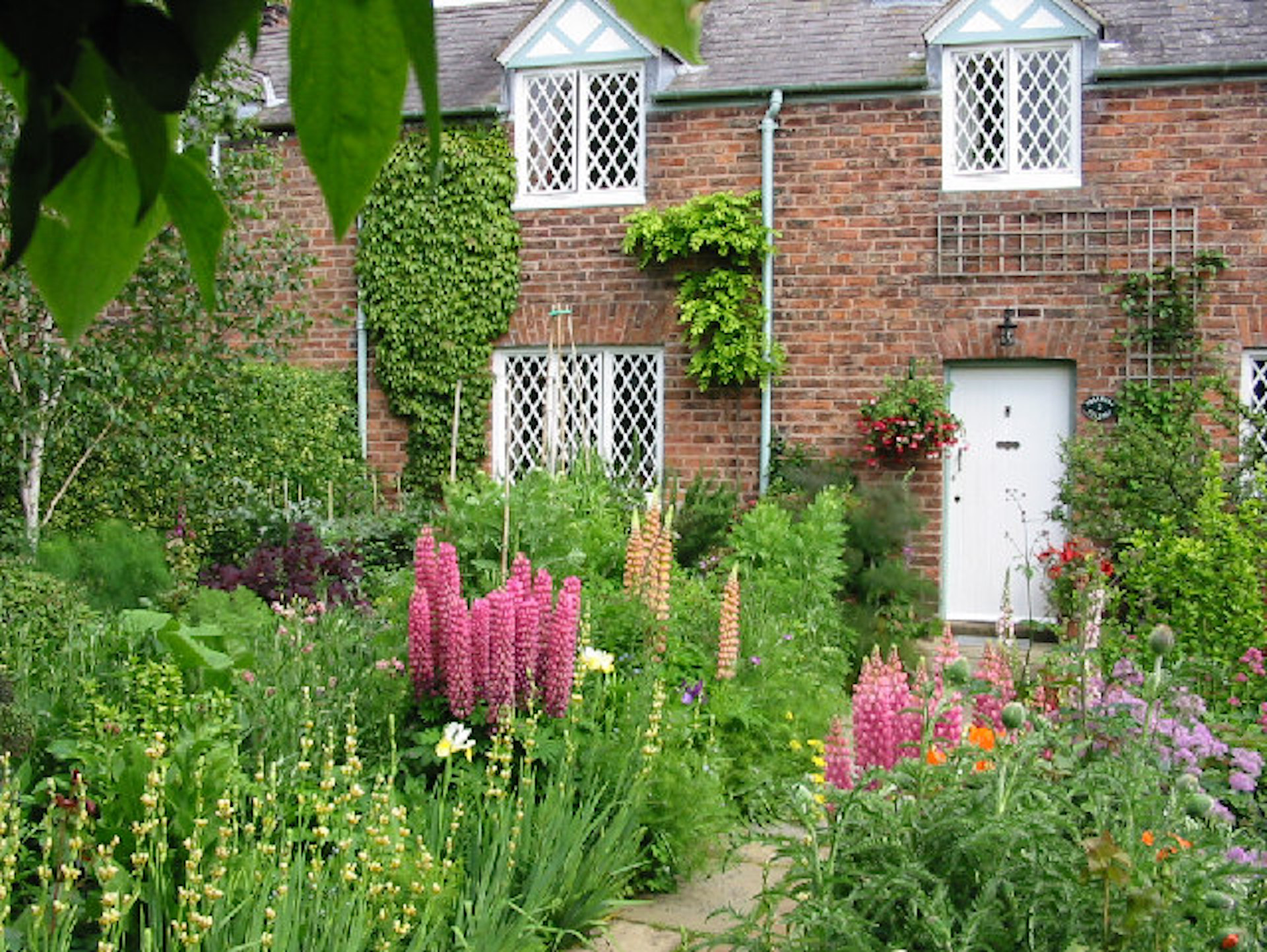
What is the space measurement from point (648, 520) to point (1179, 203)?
6865 mm

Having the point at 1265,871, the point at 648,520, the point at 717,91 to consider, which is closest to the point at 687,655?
the point at 648,520

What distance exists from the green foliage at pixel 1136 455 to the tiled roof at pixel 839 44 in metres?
2.51

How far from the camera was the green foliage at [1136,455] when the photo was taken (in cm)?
907

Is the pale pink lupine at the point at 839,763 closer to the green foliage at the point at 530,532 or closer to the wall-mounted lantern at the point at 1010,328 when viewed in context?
the green foliage at the point at 530,532

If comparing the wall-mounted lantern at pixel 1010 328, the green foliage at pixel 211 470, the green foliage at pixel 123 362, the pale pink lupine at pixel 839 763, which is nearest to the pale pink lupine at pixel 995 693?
the pale pink lupine at pixel 839 763

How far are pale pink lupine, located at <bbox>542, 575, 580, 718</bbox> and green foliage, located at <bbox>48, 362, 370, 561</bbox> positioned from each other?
352 cm

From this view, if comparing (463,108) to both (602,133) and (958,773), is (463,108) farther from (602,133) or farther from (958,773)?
(958,773)

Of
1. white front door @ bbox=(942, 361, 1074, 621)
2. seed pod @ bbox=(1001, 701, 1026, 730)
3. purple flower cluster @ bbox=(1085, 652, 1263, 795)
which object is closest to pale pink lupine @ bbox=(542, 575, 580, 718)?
purple flower cluster @ bbox=(1085, 652, 1263, 795)

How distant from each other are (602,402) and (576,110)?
95.9 inches

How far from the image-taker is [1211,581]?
527 centimetres

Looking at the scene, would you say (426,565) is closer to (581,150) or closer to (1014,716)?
(1014,716)

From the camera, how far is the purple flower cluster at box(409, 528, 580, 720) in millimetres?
4012

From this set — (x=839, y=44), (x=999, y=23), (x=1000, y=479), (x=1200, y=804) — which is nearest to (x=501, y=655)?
(x=1200, y=804)

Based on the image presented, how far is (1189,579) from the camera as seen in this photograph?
17.6 feet
